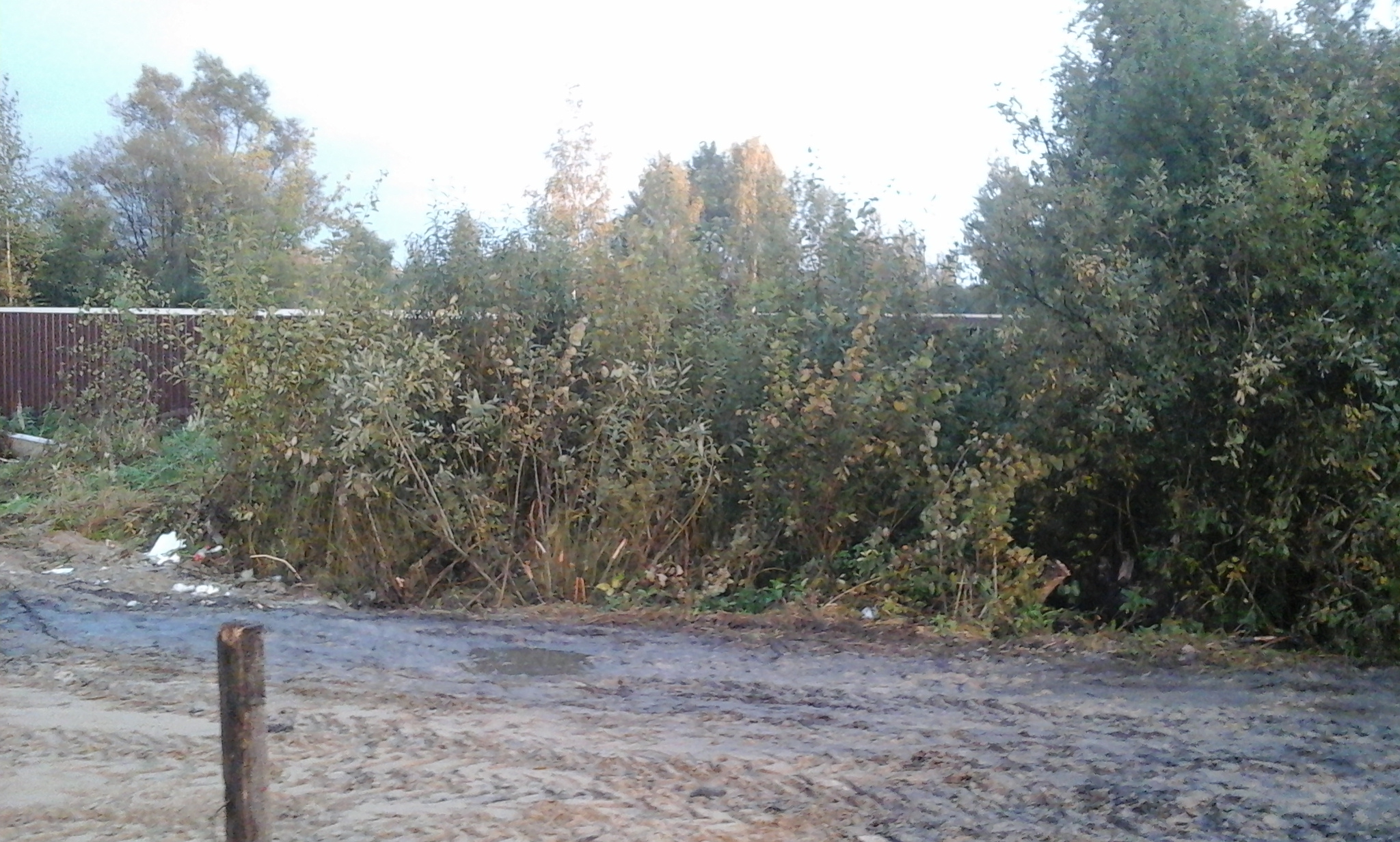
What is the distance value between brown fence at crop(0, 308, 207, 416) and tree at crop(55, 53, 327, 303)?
6515 mm

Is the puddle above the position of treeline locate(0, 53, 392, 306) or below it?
below

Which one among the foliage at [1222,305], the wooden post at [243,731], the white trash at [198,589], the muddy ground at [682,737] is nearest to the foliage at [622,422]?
the white trash at [198,589]

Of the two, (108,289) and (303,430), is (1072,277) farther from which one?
(108,289)

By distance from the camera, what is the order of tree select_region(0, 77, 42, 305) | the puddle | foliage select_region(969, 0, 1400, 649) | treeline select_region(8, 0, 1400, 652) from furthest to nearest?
tree select_region(0, 77, 42, 305) < treeline select_region(8, 0, 1400, 652) < foliage select_region(969, 0, 1400, 649) < the puddle

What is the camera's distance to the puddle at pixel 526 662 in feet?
23.9

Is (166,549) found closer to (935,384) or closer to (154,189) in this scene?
(935,384)

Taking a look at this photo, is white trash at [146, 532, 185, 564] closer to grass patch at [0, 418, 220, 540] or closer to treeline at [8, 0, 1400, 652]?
grass patch at [0, 418, 220, 540]

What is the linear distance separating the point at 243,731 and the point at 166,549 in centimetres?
843

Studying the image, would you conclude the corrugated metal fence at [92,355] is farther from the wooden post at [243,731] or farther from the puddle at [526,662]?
the wooden post at [243,731]

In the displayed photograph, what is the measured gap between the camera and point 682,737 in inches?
231

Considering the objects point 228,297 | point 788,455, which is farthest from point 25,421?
point 788,455

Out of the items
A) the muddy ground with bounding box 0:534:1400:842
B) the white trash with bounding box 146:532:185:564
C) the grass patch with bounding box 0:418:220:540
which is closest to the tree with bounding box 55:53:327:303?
the grass patch with bounding box 0:418:220:540

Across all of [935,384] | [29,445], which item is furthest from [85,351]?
[935,384]

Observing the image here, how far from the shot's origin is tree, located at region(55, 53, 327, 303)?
3234cm
